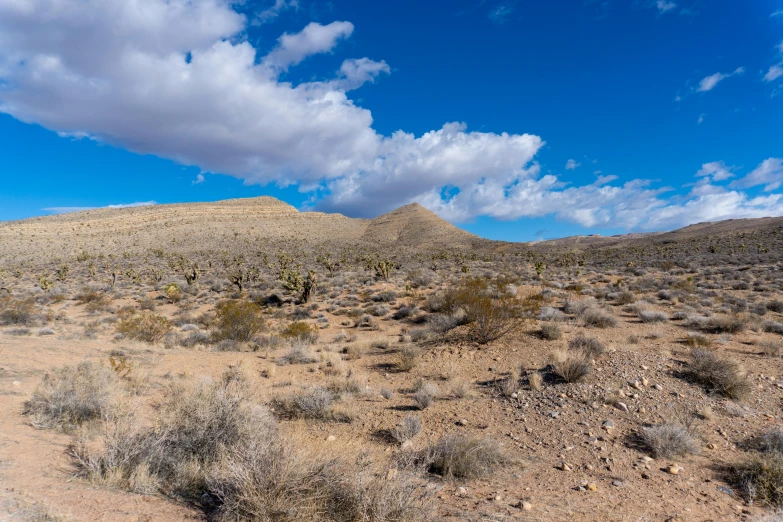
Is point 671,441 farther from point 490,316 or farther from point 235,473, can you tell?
point 235,473

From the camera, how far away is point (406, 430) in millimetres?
6199

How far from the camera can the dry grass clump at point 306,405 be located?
7184 millimetres

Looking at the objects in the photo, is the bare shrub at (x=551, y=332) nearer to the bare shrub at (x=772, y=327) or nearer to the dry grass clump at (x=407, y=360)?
the dry grass clump at (x=407, y=360)

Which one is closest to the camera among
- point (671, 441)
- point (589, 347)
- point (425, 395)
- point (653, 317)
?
point (671, 441)

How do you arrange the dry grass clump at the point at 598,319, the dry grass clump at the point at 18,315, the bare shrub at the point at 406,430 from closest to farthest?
the bare shrub at the point at 406,430, the dry grass clump at the point at 598,319, the dry grass clump at the point at 18,315

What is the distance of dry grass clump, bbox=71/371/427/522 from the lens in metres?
3.54

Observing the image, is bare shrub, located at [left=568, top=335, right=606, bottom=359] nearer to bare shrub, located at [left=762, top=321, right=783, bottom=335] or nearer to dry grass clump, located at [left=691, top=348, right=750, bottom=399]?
dry grass clump, located at [left=691, top=348, right=750, bottom=399]

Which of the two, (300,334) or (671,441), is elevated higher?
(300,334)

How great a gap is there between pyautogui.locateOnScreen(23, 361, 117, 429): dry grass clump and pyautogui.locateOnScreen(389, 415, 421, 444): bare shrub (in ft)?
14.7

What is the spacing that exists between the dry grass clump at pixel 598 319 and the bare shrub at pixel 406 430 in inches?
332

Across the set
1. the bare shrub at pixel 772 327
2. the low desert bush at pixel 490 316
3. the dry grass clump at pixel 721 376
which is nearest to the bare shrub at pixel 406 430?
the low desert bush at pixel 490 316

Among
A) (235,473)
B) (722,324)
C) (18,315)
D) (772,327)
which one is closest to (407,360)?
(235,473)

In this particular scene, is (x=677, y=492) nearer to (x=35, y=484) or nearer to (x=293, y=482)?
(x=293, y=482)

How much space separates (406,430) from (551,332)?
6193 millimetres
